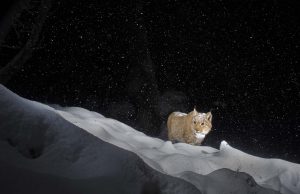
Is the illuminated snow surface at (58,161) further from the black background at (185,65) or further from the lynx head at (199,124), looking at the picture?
the black background at (185,65)

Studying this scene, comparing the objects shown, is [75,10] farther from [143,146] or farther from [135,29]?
[143,146]

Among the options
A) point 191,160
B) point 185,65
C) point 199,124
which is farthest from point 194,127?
point 191,160

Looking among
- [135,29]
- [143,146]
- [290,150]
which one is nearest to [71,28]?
[135,29]

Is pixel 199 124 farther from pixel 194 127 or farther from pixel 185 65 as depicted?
pixel 185 65

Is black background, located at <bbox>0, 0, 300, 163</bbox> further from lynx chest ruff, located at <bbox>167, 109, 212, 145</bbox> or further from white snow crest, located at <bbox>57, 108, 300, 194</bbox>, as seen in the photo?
white snow crest, located at <bbox>57, 108, 300, 194</bbox>

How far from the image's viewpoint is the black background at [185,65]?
857 cm

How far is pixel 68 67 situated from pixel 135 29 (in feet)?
7.52

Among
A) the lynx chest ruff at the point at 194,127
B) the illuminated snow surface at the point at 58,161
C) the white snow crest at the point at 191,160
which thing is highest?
the illuminated snow surface at the point at 58,161

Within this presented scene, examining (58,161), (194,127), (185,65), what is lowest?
(194,127)

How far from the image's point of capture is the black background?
28.1 ft

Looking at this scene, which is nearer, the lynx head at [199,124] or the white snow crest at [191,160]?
the white snow crest at [191,160]

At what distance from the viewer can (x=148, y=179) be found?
2428mm

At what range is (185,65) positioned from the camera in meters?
9.80

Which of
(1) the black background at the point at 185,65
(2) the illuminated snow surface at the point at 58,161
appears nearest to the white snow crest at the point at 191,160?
(2) the illuminated snow surface at the point at 58,161
